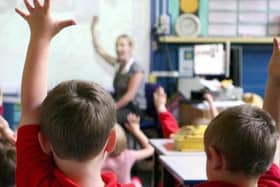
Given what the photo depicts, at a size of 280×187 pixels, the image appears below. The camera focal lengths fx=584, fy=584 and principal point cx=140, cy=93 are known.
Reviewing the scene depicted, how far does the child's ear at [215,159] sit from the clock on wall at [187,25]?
4464mm

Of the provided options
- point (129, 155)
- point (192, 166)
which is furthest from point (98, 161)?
point (129, 155)

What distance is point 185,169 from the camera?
7.35 ft

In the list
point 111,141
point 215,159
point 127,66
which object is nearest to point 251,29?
point 127,66

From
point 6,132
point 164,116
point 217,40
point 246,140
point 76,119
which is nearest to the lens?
point 76,119

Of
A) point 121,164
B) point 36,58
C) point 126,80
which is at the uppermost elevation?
point 36,58

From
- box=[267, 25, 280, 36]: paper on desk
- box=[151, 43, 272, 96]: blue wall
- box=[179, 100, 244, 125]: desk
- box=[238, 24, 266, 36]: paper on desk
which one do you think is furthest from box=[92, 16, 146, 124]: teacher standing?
box=[267, 25, 280, 36]: paper on desk

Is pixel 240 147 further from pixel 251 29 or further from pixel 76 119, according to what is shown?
pixel 251 29

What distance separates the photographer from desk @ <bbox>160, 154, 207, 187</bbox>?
2061 mm

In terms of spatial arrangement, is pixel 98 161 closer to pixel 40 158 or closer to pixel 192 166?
pixel 40 158

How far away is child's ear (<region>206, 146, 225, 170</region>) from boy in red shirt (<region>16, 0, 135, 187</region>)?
0.22 meters

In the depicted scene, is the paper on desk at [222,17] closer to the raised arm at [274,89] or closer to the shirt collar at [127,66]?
the shirt collar at [127,66]

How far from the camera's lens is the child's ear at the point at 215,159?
1246 millimetres

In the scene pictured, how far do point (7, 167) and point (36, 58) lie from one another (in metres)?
0.75

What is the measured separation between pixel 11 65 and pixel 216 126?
4393mm
